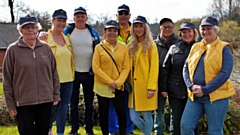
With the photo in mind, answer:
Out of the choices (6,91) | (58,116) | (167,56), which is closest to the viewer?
(6,91)

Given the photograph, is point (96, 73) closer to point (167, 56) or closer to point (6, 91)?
point (167, 56)

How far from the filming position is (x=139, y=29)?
16.3 ft

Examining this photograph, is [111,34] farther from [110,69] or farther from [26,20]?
[26,20]

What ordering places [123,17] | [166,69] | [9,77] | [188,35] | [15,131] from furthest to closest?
1. [15,131]
2. [123,17]
3. [166,69]
4. [188,35]
5. [9,77]

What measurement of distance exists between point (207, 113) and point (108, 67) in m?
1.83

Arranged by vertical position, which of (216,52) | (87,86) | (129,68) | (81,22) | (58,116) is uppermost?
(81,22)

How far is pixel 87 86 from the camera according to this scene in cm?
537

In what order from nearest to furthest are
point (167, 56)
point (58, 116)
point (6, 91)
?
1. point (6, 91)
2. point (167, 56)
3. point (58, 116)

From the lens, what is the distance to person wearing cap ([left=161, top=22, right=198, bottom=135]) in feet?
15.4

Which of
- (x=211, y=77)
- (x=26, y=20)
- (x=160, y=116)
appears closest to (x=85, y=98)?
(x=160, y=116)

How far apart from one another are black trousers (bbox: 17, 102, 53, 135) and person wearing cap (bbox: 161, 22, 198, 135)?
203cm

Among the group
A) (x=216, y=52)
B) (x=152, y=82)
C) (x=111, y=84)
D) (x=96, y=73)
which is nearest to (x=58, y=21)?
(x=96, y=73)

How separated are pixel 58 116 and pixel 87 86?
763 millimetres

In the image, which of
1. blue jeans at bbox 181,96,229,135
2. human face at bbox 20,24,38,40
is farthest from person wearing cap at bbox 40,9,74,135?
blue jeans at bbox 181,96,229,135
